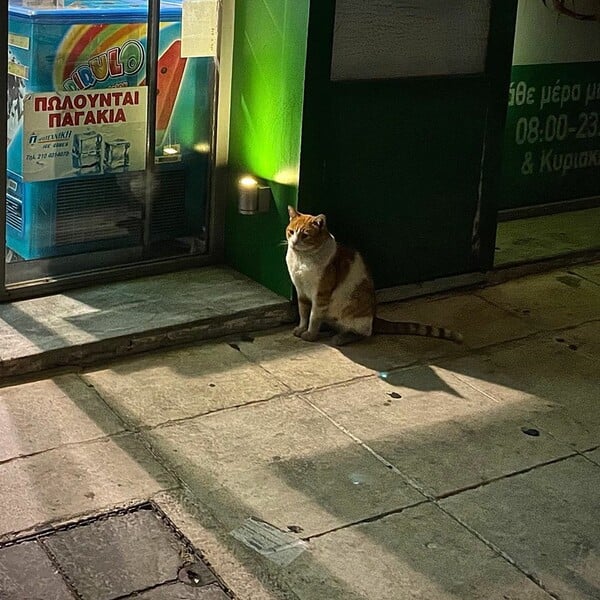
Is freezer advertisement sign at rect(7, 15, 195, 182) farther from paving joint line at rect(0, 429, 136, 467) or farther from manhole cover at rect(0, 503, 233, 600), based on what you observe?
manhole cover at rect(0, 503, 233, 600)

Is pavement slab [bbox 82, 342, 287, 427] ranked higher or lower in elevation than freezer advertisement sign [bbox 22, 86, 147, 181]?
lower

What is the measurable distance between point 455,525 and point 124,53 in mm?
3023

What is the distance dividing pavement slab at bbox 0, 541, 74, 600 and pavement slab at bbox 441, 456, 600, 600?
58.7 inches

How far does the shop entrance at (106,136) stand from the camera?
548 cm

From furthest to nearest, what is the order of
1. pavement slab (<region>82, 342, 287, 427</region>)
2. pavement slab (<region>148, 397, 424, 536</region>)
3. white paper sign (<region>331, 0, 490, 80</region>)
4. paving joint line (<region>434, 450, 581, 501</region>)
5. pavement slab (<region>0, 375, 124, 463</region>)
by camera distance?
white paper sign (<region>331, 0, 490, 80</region>) < pavement slab (<region>82, 342, 287, 427</region>) < pavement slab (<region>0, 375, 124, 463</region>) < paving joint line (<region>434, 450, 581, 501</region>) < pavement slab (<region>148, 397, 424, 536</region>)

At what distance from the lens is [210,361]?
5.36 metres

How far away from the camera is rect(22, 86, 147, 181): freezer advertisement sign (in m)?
5.54

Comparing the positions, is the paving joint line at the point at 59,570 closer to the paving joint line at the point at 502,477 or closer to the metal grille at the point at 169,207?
the paving joint line at the point at 502,477

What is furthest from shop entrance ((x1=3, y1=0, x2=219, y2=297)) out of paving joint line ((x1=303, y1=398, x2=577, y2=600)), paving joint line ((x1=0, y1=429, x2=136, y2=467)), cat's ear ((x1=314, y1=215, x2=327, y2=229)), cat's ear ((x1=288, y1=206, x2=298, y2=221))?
paving joint line ((x1=303, y1=398, x2=577, y2=600))

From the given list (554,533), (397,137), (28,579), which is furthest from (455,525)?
(397,137)

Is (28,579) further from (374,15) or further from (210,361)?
(374,15)

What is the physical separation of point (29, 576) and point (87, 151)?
8.84 feet

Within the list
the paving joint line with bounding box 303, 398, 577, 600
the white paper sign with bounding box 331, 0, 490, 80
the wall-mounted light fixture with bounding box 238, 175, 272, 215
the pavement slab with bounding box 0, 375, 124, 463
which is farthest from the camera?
the wall-mounted light fixture with bounding box 238, 175, 272, 215

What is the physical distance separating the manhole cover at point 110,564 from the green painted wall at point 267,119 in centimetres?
218
